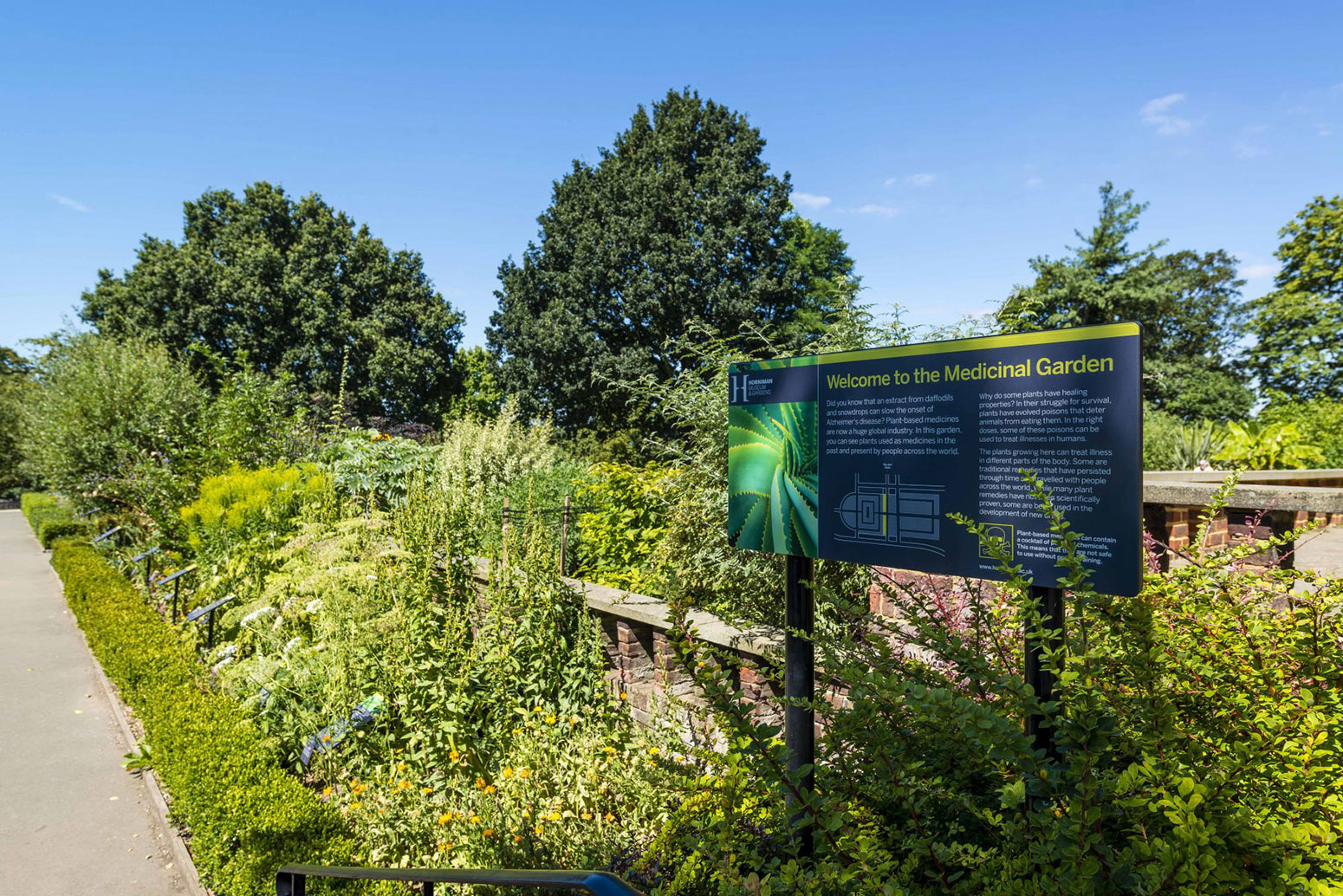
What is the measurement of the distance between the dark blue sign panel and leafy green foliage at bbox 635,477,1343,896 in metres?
0.17

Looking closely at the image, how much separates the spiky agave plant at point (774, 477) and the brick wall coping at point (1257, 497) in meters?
1.66

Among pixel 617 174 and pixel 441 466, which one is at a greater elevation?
Answer: pixel 617 174

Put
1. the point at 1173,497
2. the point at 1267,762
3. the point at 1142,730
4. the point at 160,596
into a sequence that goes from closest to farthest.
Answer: the point at 1267,762, the point at 1142,730, the point at 1173,497, the point at 160,596

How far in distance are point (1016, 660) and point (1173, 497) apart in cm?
157

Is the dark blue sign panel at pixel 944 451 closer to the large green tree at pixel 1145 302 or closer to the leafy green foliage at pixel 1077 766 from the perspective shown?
the leafy green foliage at pixel 1077 766

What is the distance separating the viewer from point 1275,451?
428 inches

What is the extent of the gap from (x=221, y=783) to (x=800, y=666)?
122 inches

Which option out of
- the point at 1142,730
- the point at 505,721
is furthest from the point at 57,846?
the point at 1142,730

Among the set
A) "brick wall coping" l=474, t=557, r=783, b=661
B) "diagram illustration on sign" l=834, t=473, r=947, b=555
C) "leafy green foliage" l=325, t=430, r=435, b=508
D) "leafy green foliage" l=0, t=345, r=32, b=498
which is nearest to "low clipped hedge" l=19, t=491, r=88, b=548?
"leafy green foliage" l=325, t=430, r=435, b=508

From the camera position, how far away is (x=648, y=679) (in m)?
4.38

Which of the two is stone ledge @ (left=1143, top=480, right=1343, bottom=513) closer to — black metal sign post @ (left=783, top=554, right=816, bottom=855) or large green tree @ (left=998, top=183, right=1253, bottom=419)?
black metal sign post @ (left=783, top=554, right=816, bottom=855)

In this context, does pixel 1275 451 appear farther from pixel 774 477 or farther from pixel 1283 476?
pixel 774 477

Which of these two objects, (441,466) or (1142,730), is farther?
(441,466)

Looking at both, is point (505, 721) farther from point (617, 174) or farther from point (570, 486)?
point (617, 174)
